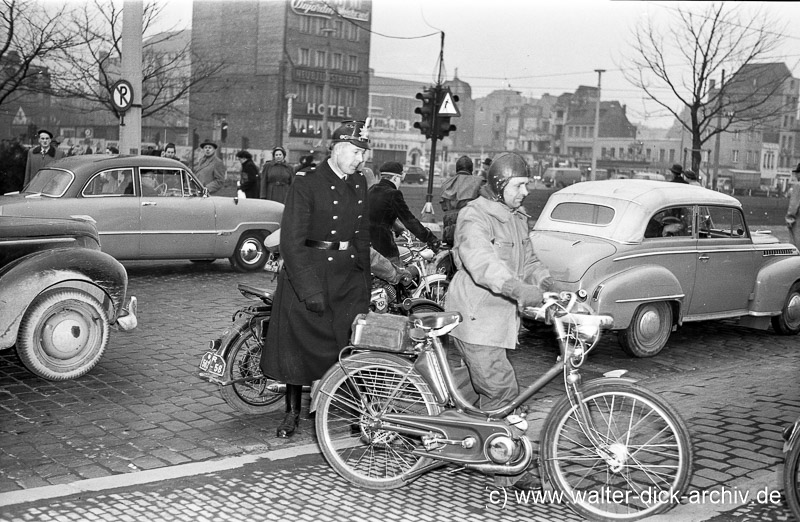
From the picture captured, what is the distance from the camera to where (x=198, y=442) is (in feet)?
18.0

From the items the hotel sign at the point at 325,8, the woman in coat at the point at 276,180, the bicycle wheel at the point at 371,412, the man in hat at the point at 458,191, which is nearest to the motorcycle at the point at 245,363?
the bicycle wheel at the point at 371,412

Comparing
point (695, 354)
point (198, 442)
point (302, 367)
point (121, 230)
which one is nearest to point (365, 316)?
point (302, 367)

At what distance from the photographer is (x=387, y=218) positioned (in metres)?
8.66

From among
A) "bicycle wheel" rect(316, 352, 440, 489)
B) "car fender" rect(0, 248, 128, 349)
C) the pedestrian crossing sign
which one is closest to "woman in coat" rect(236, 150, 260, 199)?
the pedestrian crossing sign

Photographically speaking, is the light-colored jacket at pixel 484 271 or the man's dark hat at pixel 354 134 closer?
the light-colored jacket at pixel 484 271

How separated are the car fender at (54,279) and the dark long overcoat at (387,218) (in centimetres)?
248

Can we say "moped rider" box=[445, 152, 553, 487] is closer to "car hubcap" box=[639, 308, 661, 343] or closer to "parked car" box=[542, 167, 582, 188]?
"car hubcap" box=[639, 308, 661, 343]

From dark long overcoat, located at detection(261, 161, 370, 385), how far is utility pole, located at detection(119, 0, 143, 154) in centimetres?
949

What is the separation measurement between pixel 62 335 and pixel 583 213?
518cm

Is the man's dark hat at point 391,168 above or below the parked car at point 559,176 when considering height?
below

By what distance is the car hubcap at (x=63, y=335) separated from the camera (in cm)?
682

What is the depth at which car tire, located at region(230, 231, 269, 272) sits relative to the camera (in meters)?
13.4

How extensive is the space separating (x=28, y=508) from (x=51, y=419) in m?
1.71

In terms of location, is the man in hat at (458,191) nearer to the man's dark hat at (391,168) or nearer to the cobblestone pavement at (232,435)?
the man's dark hat at (391,168)
